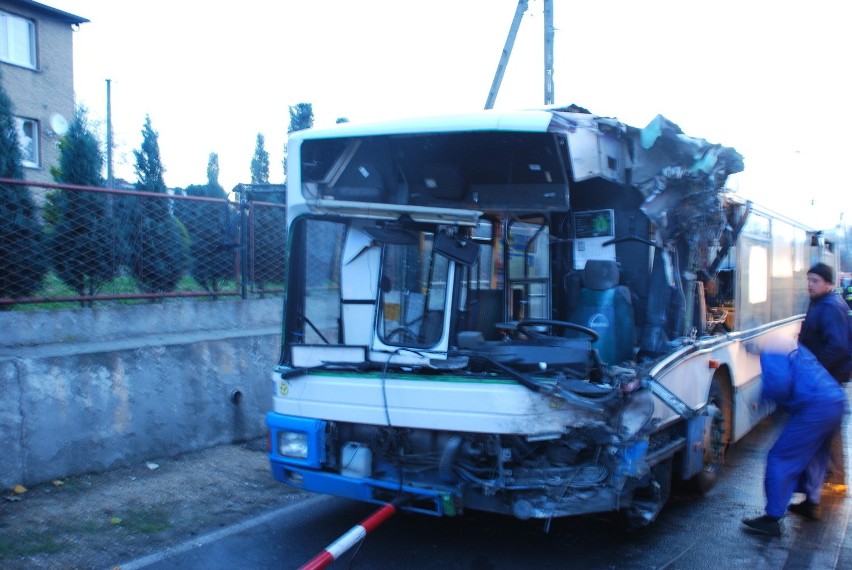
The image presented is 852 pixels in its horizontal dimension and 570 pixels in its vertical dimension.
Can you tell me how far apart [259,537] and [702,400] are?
139 inches

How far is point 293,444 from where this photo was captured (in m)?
4.89

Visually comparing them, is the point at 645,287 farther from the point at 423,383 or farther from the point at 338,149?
the point at 338,149

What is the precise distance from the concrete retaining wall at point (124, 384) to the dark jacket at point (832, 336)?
544 cm


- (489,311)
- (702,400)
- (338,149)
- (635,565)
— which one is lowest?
(635,565)

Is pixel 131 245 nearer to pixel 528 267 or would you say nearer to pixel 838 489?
pixel 528 267

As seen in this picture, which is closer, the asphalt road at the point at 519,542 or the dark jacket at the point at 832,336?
the asphalt road at the point at 519,542

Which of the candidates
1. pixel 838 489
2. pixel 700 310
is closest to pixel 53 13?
pixel 700 310

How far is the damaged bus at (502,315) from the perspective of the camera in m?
4.28

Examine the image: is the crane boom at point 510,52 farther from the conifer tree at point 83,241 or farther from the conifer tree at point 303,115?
the conifer tree at point 83,241

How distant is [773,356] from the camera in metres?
5.37

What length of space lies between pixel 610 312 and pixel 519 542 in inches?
70.4

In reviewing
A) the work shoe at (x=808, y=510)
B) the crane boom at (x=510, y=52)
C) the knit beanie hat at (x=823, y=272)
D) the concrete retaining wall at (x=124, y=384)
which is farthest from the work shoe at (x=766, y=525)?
the crane boom at (x=510, y=52)

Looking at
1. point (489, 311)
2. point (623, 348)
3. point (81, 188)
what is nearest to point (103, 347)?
point (81, 188)

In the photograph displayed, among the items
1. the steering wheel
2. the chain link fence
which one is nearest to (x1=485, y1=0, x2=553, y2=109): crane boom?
the chain link fence
